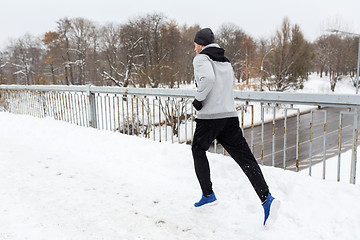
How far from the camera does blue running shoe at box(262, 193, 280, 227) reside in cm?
257

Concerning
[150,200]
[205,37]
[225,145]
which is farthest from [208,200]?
[205,37]

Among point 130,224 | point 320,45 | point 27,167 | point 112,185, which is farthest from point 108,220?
point 320,45

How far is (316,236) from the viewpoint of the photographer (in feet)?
8.23

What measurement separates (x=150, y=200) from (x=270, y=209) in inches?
54.4

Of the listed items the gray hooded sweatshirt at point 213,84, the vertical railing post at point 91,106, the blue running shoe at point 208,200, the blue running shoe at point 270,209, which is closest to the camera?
the blue running shoe at point 270,209

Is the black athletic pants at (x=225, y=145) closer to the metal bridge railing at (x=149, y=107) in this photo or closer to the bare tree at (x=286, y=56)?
the metal bridge railing at (x=149, y=107)

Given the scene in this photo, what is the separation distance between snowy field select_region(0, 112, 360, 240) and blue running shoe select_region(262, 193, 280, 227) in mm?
97

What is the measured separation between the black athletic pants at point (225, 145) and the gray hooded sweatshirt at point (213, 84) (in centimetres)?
8

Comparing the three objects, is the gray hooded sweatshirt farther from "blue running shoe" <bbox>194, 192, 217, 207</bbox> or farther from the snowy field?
the snowy field

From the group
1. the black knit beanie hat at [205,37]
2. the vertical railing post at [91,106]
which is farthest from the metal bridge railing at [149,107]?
the black knit beanie hat at [205,37]

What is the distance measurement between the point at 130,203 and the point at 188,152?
4.93 feet

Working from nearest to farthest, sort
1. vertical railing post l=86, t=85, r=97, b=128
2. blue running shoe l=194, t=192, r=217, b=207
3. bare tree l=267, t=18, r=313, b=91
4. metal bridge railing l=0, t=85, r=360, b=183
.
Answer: blue running shoe l=194, t=192, r=217, b=207, metal bridge railing l=0, t=85, r=360, b=183, vertical railing post l=86, t=85, r=97, b=128, bare tree l=267, t=18, r=313, b=91

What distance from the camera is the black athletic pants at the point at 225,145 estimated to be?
272 centimetres

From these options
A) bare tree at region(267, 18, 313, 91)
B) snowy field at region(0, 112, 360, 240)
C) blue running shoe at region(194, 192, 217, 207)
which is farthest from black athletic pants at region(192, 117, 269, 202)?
bare tree at region(267, 18, 313, 91)
